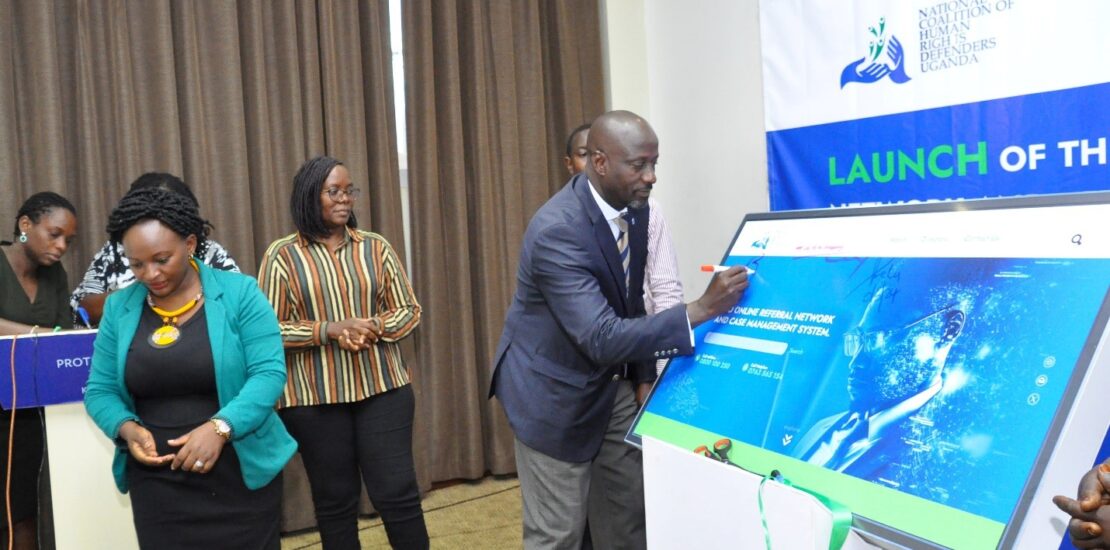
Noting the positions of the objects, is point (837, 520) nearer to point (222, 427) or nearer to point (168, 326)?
point (222, 427)

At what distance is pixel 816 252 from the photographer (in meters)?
1.87

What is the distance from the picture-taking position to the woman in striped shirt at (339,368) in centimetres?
290

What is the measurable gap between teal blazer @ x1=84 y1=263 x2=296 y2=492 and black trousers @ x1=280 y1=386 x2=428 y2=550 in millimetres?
524

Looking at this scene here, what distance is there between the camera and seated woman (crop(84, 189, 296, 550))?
222cm

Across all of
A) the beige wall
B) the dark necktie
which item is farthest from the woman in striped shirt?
the beige wall

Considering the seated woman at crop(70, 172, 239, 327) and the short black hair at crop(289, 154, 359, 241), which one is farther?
the seated woman at crop(70, 172, 239, 327)

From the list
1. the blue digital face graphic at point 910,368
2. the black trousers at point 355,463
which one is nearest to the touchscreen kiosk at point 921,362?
the blue digital face graphic at point 910,368

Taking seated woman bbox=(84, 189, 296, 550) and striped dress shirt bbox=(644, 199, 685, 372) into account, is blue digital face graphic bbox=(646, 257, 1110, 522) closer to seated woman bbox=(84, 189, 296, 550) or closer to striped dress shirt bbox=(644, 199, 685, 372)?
striped dress shirt bbox=(644, 199, 685, 372)

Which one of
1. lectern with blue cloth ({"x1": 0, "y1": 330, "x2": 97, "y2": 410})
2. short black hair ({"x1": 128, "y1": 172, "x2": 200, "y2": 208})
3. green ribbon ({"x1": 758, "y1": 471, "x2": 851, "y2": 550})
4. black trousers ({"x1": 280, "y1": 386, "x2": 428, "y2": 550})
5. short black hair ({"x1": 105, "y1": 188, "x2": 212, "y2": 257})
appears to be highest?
short black hair ({"x1": 128, "y1": 172, "x2": 200, "y2": 208})

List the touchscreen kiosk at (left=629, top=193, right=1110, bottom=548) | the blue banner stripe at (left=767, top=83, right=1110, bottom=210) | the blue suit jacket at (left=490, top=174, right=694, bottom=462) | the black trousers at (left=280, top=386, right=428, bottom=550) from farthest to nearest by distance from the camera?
the black trousers at (left=280, top=386, right=428, bottom=550) → the blue banner stripe at (left=767, top=83, right=1110, bottom=210) → the blue suit jacket at (left=490, top=174, right=694, bottom=462) → the touchscreen kiosk at (left=629, top=193, right=1110, bottom=548)

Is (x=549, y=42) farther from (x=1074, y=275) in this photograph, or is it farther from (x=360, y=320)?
(x=1074, y=275)

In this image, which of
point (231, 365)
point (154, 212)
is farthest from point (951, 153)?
point (154, 212)

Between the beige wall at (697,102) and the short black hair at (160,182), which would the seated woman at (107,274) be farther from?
the beige wall at (697,102)

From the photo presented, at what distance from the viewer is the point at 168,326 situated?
229cm
